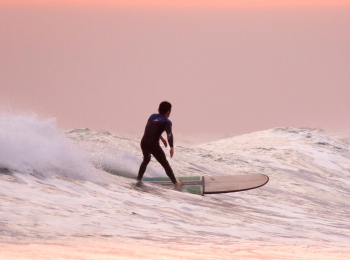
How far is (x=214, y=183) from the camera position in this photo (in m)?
12.2

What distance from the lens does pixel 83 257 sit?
5.34 m

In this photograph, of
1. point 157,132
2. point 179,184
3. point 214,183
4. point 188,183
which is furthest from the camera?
point 214,183

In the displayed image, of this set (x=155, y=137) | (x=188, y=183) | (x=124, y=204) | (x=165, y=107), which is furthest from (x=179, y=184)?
(x=124, y=204)

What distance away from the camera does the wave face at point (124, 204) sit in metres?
7.13

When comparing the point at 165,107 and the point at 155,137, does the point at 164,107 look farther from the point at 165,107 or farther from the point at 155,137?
the point at 155,137

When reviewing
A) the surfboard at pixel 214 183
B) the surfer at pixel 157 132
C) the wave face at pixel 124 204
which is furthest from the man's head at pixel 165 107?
the surfboard at pixel 214 183

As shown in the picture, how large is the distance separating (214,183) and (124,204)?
3.78 m

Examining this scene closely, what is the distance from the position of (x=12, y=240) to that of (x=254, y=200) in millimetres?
8376

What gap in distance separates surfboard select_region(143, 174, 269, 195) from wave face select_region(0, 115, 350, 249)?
0.87 feet

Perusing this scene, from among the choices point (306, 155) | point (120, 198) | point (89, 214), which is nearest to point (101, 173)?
point (120, 198)

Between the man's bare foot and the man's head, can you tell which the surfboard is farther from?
the man's head

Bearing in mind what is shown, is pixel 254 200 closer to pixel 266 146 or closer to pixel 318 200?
pixel 318 200

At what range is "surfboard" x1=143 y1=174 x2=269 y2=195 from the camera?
38.9ft

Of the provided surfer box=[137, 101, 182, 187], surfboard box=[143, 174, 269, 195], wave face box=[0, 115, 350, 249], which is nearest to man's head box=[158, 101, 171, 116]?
surfer box=[137, 101, 182, 187]
